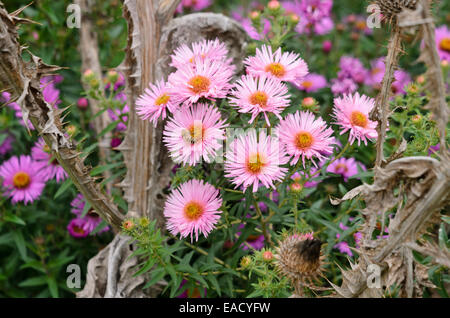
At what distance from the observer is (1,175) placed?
1.67 metres

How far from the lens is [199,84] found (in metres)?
1.05

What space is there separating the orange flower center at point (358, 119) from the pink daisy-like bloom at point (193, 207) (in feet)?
1.23

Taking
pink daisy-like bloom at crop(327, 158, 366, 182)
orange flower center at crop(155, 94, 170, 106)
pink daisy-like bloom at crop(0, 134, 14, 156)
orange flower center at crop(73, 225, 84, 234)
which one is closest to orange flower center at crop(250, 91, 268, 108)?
orange flower center at crop(155, 94, 170, 106)

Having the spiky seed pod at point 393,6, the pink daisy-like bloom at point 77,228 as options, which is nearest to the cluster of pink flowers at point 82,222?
the pink daisy-like bloom at point 77,228

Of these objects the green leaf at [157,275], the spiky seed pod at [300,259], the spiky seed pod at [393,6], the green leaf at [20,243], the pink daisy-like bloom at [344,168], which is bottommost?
the spiky seed pod at [300,259]

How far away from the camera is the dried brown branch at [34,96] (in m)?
1.03

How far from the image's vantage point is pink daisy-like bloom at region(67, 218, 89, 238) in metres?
1.59

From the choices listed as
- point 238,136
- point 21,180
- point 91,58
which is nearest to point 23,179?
point 21,180

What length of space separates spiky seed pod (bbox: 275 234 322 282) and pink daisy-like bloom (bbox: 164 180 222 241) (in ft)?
0.62

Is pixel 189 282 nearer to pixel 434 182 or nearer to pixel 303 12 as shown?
pixel 434 182

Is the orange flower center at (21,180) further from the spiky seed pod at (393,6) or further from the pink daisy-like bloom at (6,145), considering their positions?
the spiky seed pod at (393,6)

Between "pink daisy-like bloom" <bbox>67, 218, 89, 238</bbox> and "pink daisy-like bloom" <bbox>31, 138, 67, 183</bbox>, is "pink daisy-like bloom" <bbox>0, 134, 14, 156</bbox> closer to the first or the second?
"pink daisy-like bloom" <bbox>31, 138, 67, 183</bbox>

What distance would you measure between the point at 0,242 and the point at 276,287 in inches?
40.7
